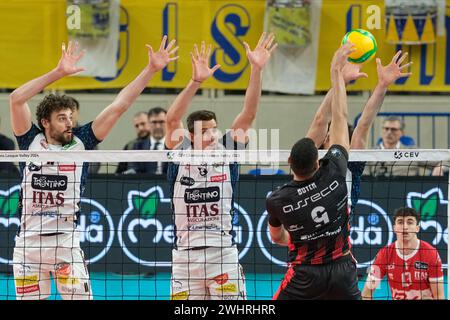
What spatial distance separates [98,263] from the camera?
14.5m

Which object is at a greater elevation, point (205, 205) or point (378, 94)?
point (378, 94)

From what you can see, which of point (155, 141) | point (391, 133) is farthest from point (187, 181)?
point (391, 133)

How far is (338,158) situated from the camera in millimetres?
7980

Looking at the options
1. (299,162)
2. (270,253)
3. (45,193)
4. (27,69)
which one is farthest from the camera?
(27,69)

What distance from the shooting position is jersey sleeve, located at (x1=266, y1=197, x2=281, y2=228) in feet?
25.7

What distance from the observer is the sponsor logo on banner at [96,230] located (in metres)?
14.3

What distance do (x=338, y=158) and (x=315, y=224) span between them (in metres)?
0.59

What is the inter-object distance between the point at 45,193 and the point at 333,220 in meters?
3.03

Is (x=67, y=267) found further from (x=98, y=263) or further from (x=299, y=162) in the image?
(x=98, y=263)

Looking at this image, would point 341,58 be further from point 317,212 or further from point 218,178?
point 218,178

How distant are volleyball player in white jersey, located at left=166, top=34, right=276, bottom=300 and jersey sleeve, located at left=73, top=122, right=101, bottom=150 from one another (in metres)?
0.75

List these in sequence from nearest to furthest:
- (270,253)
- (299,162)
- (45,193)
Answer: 1. (299,162)
2. (45,193)
3. (270,253)

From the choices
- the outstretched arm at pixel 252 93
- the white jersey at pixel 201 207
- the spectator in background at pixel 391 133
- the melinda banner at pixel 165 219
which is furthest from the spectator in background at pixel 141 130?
the outstretched arm at pixel 252 93
